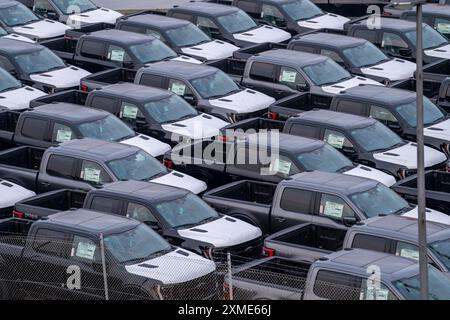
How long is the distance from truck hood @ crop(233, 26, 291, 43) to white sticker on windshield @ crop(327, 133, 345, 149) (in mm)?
8635

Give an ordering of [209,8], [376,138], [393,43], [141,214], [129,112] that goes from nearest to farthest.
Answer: [141,214]
[376,138]
[129,112]
[393,43]
[209,8]

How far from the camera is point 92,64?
31203mm

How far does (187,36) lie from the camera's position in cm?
3291

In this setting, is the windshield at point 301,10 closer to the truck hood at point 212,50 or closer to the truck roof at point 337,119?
the truck hood at point 212,50

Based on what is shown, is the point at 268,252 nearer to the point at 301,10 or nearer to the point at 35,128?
the point at 35,128

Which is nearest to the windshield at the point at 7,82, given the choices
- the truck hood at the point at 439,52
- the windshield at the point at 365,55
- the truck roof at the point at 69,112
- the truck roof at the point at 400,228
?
the truck roof at the point at 69,112

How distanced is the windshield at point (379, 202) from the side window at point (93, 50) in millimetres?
10690

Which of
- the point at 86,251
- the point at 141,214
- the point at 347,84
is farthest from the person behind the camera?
the point at 347,84

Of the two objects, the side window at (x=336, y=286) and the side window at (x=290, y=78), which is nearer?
the side window at (x=336, y=286)

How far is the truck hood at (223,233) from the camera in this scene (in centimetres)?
2100

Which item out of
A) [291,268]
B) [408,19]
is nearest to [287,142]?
[291,268]

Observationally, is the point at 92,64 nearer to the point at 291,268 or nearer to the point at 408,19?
the point at 408,19

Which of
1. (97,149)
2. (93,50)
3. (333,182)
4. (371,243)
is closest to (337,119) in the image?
(333,182)

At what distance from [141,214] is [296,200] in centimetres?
260
